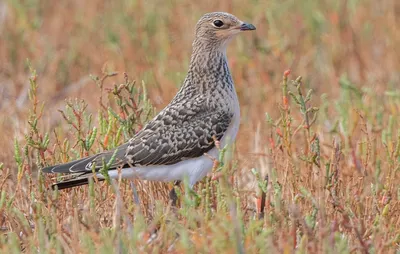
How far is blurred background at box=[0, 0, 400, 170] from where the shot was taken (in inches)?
357

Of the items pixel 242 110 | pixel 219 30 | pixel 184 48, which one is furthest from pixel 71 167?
pixel 184 48

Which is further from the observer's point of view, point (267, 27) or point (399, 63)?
point (267, 27)

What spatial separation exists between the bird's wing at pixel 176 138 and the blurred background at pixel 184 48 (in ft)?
8.49

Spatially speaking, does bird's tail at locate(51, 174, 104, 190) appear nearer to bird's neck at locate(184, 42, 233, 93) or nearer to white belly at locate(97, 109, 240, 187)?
white belly at locate(97, 109, 240, 187)

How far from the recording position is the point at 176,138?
5.86 m

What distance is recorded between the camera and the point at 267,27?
10.2 metres

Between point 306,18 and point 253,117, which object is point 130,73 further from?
point 306,18

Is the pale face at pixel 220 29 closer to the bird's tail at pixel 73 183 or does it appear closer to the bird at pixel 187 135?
the bird at pixel 187 135

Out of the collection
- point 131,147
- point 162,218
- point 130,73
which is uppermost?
point 130,73

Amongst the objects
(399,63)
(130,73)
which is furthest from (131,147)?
(399,63)

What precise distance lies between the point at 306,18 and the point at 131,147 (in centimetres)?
489

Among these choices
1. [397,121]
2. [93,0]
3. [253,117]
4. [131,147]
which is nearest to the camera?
[131,147]

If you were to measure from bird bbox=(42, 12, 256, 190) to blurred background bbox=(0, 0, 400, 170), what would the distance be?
2.39 metres

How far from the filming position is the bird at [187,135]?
5.69 metres
